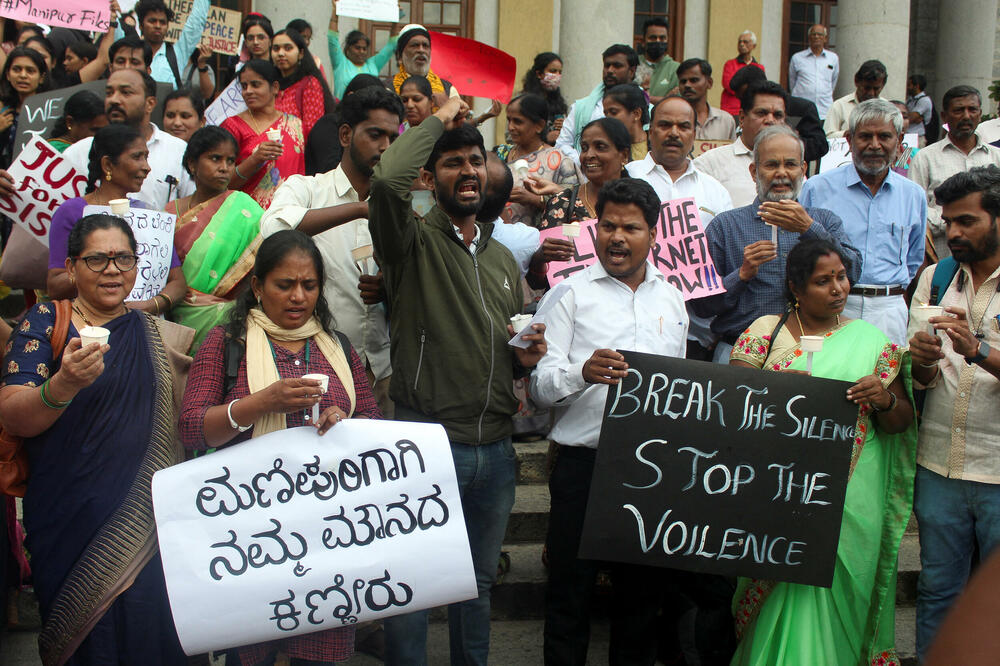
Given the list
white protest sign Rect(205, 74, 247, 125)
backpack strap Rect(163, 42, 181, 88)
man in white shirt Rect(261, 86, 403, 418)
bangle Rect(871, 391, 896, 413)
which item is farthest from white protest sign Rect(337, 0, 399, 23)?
bangle Rect(871, 391, 896, 413)

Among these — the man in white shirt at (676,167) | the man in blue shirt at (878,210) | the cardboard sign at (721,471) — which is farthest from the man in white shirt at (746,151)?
the cardboard sign at (721,471)

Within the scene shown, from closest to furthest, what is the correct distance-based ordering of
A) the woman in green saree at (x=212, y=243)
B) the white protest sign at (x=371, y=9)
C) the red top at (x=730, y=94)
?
the woman in green saree at (x=212, y=243) < the white protest sign at (x=371, y=9) < the red top at (x=730, y=94)

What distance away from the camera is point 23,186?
16.3 feet

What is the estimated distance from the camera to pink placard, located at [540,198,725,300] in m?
4.59

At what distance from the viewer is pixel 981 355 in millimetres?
3818

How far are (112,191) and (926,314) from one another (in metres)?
3.57

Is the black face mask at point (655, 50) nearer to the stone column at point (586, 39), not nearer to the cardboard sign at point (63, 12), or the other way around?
the stone column at point (586, 39)

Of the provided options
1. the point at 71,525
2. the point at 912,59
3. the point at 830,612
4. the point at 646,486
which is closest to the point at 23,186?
the point at 71,525

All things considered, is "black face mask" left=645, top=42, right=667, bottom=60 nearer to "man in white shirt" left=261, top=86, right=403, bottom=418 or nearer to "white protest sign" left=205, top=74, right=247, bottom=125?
"white protest sign" left=205, top=74, right=247, bottom=125

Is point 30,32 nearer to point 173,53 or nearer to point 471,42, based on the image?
point 173,53

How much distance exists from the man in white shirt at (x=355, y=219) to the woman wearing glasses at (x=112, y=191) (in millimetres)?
502

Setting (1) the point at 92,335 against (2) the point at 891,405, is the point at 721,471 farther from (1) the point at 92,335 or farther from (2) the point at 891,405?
(1) the point at 92,335

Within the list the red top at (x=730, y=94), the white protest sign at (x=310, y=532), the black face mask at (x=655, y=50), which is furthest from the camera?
the red top at (x=730, y=94)

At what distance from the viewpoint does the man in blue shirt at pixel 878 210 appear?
5.02 metres
